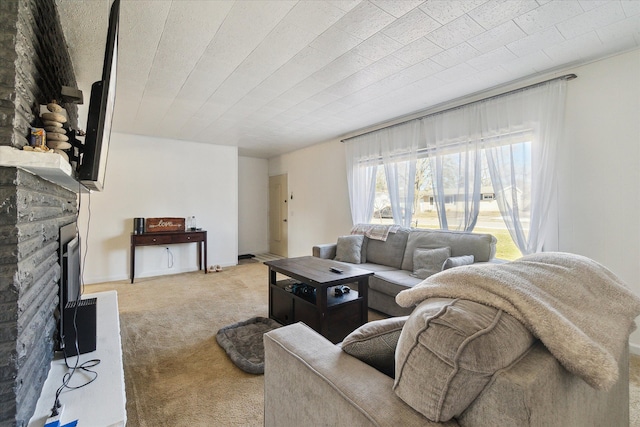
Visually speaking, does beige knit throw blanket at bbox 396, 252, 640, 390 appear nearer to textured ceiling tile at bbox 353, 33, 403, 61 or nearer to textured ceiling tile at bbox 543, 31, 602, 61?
textured ceiling tile at bbox 353, 33, 403, 61

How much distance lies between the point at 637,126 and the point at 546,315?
2561 mm

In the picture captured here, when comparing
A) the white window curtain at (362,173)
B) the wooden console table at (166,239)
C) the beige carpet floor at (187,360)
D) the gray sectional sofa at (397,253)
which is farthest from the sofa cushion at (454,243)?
the wooden console table at (166,239)

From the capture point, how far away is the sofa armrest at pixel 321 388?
743 mm

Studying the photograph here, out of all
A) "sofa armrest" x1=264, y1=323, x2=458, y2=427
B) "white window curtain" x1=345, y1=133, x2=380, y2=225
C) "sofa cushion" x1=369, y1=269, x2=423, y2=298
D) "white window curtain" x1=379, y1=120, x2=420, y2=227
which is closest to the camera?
"sofa armrest" x1=264, y1=323, x2=458, y2=427

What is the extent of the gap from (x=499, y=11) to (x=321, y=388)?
89.8 inches

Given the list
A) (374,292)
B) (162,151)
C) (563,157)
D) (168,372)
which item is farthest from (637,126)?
(162,151)

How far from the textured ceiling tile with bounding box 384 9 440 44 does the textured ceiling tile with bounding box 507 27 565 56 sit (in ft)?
2.39

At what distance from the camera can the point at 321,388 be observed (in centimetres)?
90

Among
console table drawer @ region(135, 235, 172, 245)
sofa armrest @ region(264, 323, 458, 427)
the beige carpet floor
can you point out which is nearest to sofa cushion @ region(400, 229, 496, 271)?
the beige carpet floor

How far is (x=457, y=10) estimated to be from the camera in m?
1.74

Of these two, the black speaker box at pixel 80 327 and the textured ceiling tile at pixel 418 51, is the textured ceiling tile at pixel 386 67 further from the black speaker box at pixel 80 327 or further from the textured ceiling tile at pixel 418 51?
the black speaker box at pixel 80 327

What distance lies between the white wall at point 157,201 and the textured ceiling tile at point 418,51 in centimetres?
395

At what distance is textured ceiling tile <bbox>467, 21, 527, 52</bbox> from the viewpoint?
6.29 ft

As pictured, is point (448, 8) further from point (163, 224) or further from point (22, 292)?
point (163, 224)
